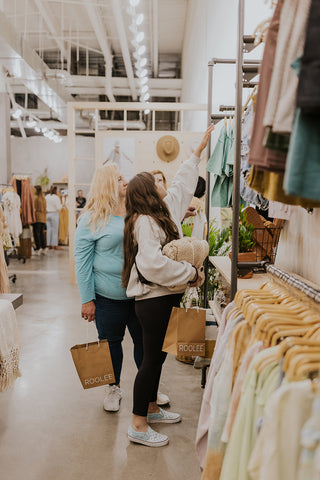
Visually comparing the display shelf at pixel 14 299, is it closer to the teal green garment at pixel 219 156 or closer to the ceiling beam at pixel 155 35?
the teal green garment at pixel 219 156

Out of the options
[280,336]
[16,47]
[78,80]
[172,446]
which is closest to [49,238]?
[78,80]

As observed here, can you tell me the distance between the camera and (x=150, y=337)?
2336 millimetres

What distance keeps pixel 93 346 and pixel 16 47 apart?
5.39 metres

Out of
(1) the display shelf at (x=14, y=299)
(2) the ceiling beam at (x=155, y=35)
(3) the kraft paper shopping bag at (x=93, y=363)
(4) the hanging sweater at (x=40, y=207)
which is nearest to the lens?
(3) the kraft paper shopping bag at (x=93, y=363)

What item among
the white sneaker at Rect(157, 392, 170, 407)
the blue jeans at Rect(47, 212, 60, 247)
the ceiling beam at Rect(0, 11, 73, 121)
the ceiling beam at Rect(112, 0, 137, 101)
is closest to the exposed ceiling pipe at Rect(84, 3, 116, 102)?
the ceiling beam at Rect(112, 0, 137, 101)

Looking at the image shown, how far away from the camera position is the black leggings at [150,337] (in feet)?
7.57

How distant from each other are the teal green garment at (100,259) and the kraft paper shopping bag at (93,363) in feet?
0.99

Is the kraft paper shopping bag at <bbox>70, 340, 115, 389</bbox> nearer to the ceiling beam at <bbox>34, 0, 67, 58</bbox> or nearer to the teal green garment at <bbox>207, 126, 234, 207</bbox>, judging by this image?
the teal green garment at <bbox>207, 126, 234, 207</bbox>

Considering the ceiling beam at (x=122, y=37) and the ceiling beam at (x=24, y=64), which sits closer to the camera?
the ceiling beam at (x=24, y=64)

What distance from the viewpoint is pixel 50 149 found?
48.5ft

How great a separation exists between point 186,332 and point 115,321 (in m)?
0.57

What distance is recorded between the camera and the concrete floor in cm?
222

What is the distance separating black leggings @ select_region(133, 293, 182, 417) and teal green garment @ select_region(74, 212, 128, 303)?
33 centimetres

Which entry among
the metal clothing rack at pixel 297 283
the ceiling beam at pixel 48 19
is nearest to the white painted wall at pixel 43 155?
the ceiling beam at pixel 48 19
